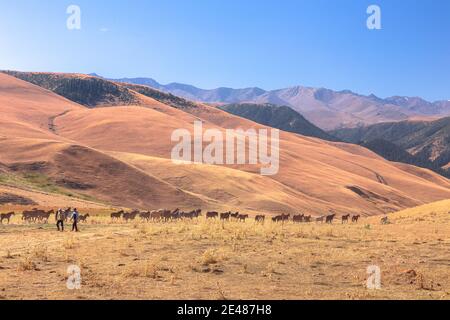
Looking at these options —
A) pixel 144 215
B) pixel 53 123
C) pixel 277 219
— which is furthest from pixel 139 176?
pixel 53 123

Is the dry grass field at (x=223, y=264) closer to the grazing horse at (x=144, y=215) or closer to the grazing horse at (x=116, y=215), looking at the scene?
the grazing horse at (x=116, y=215)

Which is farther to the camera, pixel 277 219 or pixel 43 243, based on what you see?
Answer: pixel 277 219

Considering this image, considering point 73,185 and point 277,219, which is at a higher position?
point 277,219

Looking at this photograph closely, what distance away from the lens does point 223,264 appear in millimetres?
20969

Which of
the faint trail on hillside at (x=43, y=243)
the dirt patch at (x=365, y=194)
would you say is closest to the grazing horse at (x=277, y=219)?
the faint trail on hillside at (x=43, y=243)

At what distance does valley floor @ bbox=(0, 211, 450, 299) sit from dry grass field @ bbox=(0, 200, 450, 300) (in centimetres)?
3

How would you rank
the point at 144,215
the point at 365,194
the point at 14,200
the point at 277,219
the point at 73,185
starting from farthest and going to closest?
the point at 365,194 → the point at 73,185 → the point at 14,200 → the point at 277,219 → the point at 144,215

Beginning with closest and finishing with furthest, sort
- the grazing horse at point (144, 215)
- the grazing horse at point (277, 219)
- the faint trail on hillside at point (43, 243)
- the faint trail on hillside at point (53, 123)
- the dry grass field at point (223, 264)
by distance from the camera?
the dry grass field at point (223, 264)
the faint trail on hillside at point (43, 243)
the grazing horse at point (144, 215)
the grazing horse at point (277, 219)
the faint trail on hillside at point (53, 123)

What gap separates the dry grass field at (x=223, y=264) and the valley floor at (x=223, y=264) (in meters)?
0.03

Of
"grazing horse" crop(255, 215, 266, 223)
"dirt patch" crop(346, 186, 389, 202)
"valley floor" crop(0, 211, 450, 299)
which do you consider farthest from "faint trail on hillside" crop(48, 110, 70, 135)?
"valley floor" crop(0, 211, 450, 299)

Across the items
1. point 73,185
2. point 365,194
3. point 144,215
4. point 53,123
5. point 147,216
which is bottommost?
point 365,194

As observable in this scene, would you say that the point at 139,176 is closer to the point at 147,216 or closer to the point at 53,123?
the point at 147,216

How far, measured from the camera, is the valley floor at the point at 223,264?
16328 millimetres
